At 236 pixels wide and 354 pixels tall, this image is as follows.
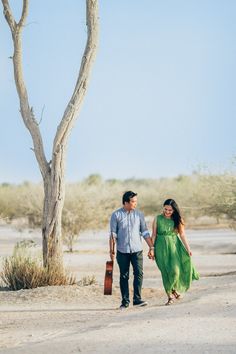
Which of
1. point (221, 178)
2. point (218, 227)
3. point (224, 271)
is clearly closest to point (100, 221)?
point (221, 178)

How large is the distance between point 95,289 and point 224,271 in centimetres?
847

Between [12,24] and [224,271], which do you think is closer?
[12,24]

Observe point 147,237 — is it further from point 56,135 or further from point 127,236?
point 56,135

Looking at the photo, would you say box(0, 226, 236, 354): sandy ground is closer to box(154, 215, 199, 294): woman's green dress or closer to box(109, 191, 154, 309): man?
box(154, 215, 199, 294): woman's green dress

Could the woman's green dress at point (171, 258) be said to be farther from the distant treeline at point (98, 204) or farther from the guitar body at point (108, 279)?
the distant treeline at point (98, 204)

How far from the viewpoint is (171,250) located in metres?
15.3

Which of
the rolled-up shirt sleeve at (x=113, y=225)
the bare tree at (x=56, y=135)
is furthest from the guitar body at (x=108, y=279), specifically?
the bare tree at (x=56, y=135)

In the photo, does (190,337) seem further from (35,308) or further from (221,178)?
(221,178)

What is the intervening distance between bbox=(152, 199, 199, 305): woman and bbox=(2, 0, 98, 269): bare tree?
3.67m

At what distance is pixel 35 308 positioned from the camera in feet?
53.5

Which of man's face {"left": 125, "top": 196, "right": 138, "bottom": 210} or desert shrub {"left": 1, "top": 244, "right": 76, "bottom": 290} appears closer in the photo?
man's face {"left": 125, "top": 196, "right": 138, "bottom": 210}

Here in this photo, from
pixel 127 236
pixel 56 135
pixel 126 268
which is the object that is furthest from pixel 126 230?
pixel 56 135

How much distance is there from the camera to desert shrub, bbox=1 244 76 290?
18.2 metres

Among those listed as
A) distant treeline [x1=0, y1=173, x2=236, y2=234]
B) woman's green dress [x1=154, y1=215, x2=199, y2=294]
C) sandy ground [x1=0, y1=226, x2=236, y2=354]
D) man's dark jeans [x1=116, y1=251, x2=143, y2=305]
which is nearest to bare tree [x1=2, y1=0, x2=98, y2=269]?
sandy ground [x1=0, y1=226, x2=236, y2=354]
